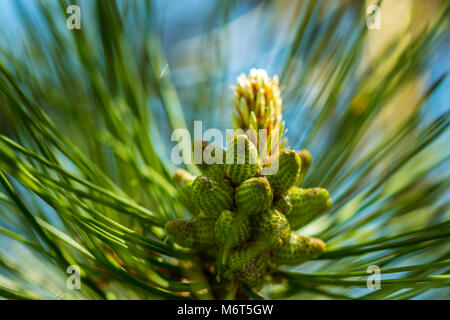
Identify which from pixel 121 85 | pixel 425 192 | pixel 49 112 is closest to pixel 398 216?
pixel 425 192

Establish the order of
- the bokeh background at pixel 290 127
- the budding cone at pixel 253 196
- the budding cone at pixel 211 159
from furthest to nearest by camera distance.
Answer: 1. the bokeh background at pixel 290 127
2. the budding cone at pixel 211 159
3. the budding cone at pixel 253 196

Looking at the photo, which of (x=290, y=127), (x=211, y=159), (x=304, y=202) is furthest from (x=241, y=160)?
(x=290, y=127)

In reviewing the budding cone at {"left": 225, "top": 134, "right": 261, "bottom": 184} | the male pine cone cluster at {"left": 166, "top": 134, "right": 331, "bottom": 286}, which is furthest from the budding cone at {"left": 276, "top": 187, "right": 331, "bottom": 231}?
the budding cone at {"left": 225, "top": 134, "right": 261, "bottom": 184}

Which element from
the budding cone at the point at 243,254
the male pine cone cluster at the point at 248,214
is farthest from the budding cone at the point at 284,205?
the budding cone at the point at 243,254

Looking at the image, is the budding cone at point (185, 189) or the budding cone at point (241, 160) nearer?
the budding cone at point (241, 160)

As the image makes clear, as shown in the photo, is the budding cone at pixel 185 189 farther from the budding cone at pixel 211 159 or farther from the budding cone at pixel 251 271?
the budding cone at pixel 251 271

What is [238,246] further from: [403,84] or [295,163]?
[403,84]
